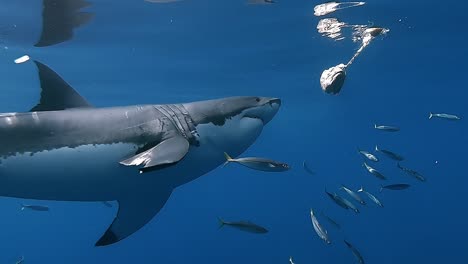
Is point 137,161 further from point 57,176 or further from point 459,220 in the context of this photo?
point 459,220

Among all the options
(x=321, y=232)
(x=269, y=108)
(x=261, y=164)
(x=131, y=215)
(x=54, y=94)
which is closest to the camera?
(x=269, y=108)

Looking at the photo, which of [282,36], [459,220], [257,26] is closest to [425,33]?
[282,36]

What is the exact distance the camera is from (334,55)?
19.7 metres

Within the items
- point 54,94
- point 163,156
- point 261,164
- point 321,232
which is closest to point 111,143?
point 163,156

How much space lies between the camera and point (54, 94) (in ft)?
16.2

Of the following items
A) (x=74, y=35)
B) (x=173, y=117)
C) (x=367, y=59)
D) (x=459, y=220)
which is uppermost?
(x=173, y=117)

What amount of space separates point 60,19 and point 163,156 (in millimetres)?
11177

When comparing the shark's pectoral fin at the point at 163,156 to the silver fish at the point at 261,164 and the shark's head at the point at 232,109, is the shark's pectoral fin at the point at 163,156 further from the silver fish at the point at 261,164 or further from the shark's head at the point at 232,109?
the silver fish at the point at 261,164

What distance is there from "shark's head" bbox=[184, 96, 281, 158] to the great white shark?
0.4 inches

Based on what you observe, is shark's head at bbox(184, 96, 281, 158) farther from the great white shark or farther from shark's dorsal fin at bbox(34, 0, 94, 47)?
shark's dorsal fin at bbox(34, 0, 94, 47)

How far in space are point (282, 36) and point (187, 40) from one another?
3.63 meters

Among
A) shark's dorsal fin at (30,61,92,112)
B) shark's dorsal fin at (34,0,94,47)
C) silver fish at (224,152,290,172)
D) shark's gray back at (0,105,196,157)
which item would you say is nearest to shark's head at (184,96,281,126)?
shark's gray back at (0,105,196,157)

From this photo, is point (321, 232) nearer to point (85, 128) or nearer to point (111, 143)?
point (111, 143)

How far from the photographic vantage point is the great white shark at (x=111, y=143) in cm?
414
